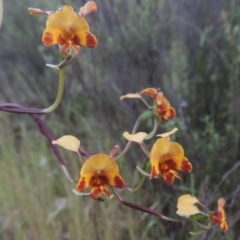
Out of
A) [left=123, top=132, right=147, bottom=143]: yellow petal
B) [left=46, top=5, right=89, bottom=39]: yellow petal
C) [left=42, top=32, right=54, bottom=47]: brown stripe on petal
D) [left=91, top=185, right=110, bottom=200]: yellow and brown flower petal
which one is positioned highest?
[left=46, top=5, right=89, bottom=39]: yellow petal

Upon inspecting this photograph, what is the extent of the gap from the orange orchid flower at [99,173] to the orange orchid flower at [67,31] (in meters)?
0.13

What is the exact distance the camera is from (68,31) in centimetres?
68

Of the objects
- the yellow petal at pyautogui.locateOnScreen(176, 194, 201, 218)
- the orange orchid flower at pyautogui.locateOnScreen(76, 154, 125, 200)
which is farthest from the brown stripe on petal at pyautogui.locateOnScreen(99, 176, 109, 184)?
the yellow petal at pyautogui.locateOnScreen(176, 194, 201, 218)

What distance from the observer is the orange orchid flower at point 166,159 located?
703 millimetres

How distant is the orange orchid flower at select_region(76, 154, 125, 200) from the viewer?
67 centimetres

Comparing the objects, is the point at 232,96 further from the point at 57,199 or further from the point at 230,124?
the point at 57,199

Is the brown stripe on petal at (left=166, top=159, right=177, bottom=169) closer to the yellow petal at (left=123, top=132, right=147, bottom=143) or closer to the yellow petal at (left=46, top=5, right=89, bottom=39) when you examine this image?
the yellow petal at (left=123, top=132, right=147, bottom=143)

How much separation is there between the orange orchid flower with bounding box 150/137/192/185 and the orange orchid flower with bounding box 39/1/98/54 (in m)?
0.15

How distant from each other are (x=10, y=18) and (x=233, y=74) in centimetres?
141

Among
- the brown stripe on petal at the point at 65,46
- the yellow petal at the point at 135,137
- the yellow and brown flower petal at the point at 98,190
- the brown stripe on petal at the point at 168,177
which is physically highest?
the brown stripe on petal at the point at 65,46

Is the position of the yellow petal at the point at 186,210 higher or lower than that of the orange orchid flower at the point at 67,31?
lower

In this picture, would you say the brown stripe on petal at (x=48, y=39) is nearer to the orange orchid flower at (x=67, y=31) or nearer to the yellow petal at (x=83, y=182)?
the orange orchid flower at (x=67, y=31)

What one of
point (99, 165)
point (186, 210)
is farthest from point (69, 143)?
point (186, 210)

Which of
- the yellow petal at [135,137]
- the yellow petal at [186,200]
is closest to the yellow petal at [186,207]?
the yellow petal at [186,200]
